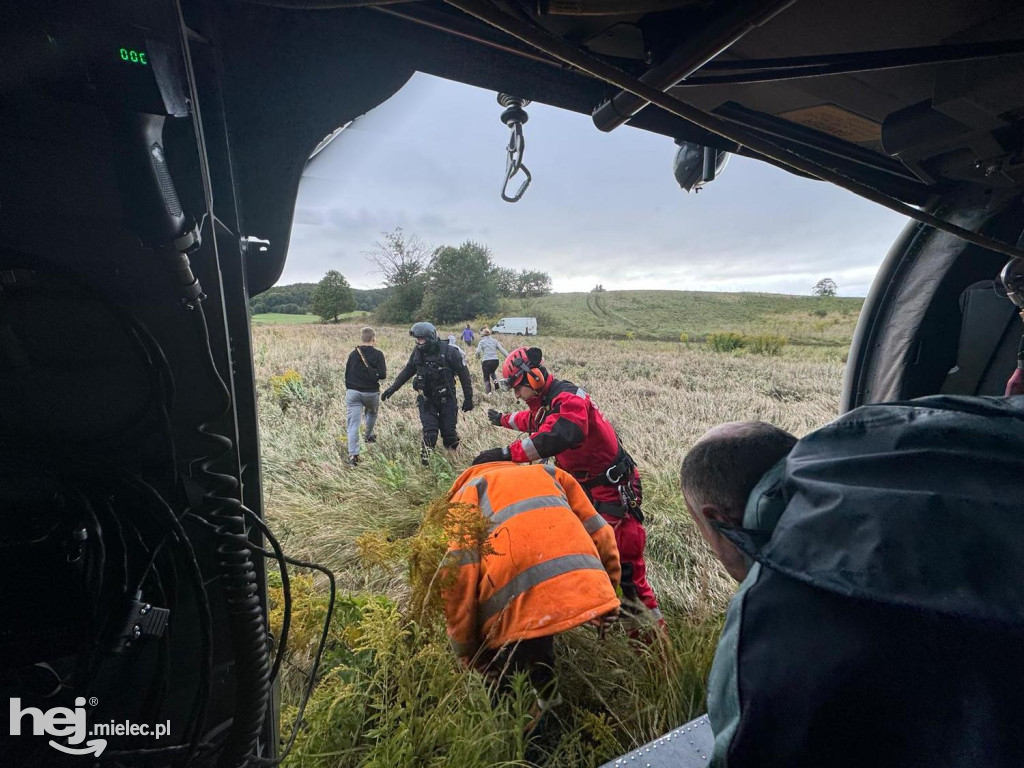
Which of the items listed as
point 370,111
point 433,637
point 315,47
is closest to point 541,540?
point 433,637

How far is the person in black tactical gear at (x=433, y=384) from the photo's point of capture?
6.82 meters

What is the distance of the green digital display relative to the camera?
74cm

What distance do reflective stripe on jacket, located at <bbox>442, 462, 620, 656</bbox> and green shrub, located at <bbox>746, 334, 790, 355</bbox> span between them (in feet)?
70.1

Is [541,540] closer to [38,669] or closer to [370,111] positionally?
[38,669]

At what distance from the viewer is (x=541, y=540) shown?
6.21ft

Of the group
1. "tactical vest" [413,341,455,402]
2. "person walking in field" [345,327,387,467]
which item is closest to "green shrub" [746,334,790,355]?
"tactical vest" [413,341,455,402]

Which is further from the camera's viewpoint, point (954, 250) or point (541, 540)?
A: point (954, 250)

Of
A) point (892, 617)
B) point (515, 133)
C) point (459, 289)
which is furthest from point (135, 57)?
point (459, 289)

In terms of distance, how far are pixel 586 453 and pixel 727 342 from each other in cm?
2048

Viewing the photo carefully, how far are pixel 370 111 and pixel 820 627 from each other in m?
1.40

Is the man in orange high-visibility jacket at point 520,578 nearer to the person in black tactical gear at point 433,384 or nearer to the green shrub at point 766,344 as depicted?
the person in black tactical gear at point 433,384
